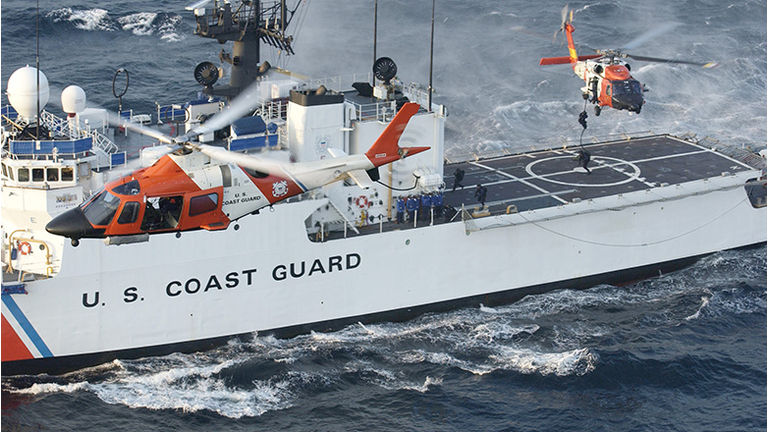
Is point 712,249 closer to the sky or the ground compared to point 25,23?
closer to the ground

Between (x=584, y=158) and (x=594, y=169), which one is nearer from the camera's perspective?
(x=584, y=158)

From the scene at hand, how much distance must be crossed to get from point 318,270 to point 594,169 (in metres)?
17.8

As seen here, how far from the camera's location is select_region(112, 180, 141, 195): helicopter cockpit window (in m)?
30.1

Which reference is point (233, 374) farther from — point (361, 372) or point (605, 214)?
point (605, 214)

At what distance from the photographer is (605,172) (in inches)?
1981

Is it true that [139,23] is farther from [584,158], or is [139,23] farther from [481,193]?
[481,193]

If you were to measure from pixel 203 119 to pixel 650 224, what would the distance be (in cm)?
2257

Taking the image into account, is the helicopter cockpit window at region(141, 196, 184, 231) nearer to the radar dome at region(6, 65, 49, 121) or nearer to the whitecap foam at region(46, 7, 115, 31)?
the radar dome at region(6, 65, 49, 121)

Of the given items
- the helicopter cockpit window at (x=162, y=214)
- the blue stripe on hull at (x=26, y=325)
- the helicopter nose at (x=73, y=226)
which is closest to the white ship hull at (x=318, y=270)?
the blue stripe on hull at (x=26, y=325)

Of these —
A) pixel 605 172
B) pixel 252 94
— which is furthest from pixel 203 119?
pixel 605 172

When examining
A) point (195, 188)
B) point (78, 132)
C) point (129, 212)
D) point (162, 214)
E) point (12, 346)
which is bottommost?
point (12, 346)

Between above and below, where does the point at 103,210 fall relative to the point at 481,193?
above

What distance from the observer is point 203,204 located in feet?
102

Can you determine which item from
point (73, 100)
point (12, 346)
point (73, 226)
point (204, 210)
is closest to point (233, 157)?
point (204, 210)
